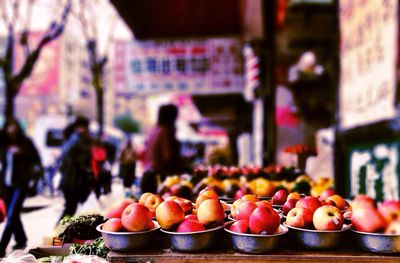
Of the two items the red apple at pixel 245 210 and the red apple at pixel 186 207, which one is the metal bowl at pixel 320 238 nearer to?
the red apple at pixel 245 210

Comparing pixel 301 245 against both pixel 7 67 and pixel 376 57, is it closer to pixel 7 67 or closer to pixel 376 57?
pixel 376 57

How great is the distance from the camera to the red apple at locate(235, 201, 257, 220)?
2105 millimetres

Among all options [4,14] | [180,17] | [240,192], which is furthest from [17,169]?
[4,14]

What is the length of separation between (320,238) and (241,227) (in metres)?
0.33

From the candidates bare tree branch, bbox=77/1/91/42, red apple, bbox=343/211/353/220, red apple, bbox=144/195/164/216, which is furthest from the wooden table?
bare tree branch, bbox=77/1/91/42

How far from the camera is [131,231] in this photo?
196cm

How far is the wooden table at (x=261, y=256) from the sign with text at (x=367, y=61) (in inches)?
94.8

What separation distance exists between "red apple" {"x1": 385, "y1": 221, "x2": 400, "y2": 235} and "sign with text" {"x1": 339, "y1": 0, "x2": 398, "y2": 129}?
7.82ft

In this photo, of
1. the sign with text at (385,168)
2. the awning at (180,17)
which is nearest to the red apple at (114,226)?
the sign with text at (385,168)

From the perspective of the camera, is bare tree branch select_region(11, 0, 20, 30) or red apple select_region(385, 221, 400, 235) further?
bare tree branch select_region(11, 0, 20, 30)

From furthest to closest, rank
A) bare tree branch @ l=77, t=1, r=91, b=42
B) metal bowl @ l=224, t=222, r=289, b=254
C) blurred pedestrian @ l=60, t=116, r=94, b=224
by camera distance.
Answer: bare tree branch @ l=77, t=1, r=91, b=42 → blurred pedestrian @ l=60, t=116, r=94, b=224 → metal bowl @ l=224, t=222, r=289, b=254

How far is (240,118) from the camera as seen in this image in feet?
61.4

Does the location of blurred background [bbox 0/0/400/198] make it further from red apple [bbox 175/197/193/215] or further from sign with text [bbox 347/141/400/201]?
red apple [bbox 175/197/193/215]

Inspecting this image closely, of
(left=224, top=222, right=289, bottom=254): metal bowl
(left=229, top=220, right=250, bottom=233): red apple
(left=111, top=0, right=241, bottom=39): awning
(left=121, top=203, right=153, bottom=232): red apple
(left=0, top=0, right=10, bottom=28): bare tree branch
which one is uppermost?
(left=0, top=0, right=10, bottom=28): bare tree branch
